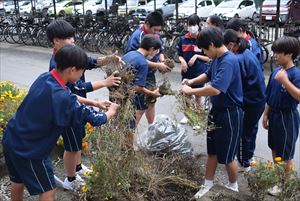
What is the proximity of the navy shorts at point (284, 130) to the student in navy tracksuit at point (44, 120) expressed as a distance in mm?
1604

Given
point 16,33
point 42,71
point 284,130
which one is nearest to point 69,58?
point 284,130

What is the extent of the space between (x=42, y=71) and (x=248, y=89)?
23.5 ft

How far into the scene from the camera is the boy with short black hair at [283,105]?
322cm

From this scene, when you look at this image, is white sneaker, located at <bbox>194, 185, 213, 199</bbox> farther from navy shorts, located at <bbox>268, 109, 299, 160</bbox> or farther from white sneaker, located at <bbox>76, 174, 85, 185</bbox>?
white sneaker, located at <bbox>76, 174, 85, 185</bbox>

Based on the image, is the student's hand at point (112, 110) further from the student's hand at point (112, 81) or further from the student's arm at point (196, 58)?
the student's arm at point (196, 58)

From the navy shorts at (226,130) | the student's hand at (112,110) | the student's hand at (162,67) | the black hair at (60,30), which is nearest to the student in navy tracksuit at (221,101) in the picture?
the navy shorts at (226,130)

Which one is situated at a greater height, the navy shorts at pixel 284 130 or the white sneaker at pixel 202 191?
the navy shorts at pixel 284 130

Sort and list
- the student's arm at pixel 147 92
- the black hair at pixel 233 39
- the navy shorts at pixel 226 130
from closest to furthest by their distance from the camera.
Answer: the navy shorts at pixel 226 130 → the black hair at pixel 233 39 → the student's arm at pixel 147 92

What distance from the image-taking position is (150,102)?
427 cm

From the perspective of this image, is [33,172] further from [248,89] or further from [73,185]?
[248,89]

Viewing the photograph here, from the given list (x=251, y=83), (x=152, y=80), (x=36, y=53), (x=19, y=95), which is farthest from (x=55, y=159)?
(x=36, y=53)

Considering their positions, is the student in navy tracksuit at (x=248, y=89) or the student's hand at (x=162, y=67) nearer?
the student in navy tracksuit at (x=248, y=89)

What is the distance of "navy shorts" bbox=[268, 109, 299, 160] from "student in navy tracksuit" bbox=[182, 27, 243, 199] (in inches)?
14.5

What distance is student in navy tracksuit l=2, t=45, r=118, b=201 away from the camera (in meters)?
2.43
